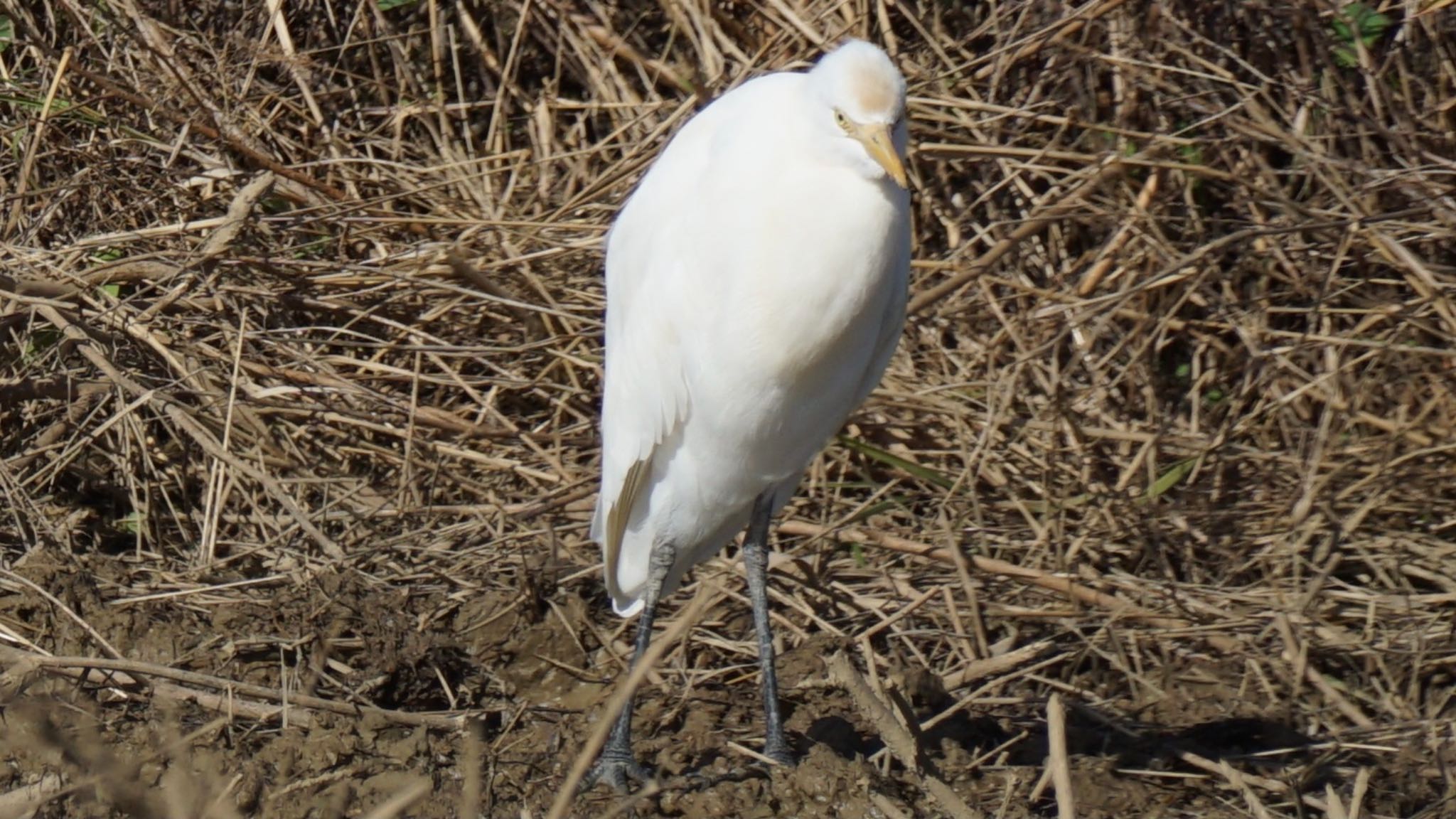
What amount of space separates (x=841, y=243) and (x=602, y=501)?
0.87 m

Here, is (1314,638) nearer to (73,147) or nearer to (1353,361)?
(1353,361)

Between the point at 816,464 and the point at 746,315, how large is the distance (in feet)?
4.09

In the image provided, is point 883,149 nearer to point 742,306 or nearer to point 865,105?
point 865,105

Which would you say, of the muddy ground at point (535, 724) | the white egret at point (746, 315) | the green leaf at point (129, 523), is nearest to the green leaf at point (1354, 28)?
the muddy ground at point (535, 724)

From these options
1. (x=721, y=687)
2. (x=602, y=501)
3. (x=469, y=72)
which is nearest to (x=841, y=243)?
(x=602, y=501)

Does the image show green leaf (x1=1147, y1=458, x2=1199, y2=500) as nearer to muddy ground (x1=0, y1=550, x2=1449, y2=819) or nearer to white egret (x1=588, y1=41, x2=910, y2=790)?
muddy ground (x1=0, y1=550, x2=1449, y2=819)

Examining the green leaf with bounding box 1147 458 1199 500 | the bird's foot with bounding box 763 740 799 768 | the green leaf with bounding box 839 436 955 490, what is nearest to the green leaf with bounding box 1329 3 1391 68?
the green leaf with bounding box 1147 458 1199 500

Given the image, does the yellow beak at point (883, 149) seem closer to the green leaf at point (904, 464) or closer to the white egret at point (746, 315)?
the white egret at point (746, 315)

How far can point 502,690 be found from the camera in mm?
3393

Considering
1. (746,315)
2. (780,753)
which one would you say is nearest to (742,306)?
(746,315)

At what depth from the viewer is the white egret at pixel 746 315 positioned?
8.38 ft

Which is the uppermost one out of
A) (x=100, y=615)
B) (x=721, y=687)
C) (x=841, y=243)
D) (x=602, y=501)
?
(x=841, y=243)

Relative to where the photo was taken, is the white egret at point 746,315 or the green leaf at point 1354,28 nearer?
the white egret at point 746,315

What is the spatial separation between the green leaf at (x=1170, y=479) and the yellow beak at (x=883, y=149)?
1.52m
